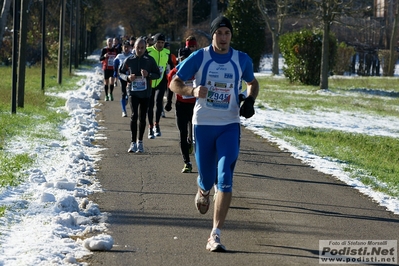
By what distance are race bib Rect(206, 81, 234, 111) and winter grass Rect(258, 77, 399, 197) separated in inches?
149

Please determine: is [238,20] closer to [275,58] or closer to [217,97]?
[275,58]

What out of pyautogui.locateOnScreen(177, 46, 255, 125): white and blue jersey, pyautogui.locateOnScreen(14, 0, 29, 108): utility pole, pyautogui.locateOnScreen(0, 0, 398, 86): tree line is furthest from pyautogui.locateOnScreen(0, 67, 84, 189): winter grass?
pyautogui.locateOnScreen(0, 0, 398, 86): tree line

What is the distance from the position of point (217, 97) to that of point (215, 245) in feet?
4.15

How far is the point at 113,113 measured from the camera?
2134cm

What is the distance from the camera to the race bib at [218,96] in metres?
7.55

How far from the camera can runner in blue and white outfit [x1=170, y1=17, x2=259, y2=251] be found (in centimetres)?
748

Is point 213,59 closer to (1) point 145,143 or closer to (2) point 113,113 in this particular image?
(1) point 145,143

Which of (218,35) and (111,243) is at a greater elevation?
(218,35)

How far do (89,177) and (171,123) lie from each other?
8009 millimetres

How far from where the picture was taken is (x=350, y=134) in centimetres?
1942

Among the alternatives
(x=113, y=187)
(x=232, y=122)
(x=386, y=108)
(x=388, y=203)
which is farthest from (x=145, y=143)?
(x=386, y=108)

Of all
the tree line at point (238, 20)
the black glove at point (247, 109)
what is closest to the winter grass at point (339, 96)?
the tree line at point (238, 20)

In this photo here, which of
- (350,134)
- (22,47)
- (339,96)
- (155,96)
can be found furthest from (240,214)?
(339,96)

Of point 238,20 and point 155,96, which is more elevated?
point 238,20
